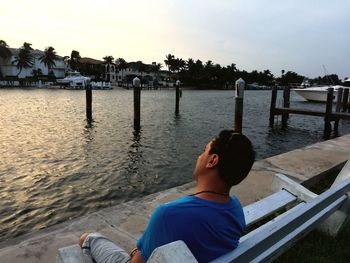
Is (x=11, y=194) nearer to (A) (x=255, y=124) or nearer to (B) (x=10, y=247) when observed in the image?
(B) (x=10, y=247)

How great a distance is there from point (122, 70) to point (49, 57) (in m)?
32.0

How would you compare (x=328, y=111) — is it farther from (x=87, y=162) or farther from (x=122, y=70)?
(x=122, y=70)

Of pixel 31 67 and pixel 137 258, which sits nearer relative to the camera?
pixel 137 258

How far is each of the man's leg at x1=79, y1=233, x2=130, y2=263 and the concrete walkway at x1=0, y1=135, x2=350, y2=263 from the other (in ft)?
4.13

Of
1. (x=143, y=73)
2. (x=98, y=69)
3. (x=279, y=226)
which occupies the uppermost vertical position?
(x=98, y=69)

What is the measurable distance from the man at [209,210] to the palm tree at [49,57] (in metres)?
109

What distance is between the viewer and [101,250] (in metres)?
2.51

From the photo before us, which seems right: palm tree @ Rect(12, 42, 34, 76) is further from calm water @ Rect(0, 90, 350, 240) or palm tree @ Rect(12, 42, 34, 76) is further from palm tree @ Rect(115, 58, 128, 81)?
calm water @ Rect(0, 90, 350, 240)

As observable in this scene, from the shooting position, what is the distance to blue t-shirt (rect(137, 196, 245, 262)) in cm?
190

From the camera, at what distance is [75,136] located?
55.3ft

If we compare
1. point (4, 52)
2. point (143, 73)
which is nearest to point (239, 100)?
point (4, 52)

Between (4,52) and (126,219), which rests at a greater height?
(4,52)

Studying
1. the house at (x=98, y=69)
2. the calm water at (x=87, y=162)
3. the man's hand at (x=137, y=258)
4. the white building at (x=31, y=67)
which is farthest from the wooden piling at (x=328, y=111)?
the house at (x=98, y=69)

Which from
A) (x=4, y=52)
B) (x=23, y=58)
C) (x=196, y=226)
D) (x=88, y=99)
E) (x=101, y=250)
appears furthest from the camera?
(x=23, y=58)
